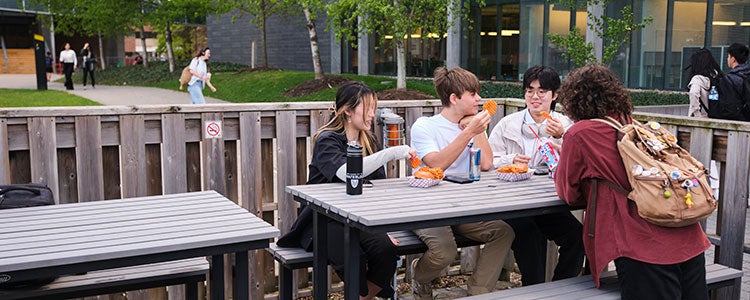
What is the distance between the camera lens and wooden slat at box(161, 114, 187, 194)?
195 inches

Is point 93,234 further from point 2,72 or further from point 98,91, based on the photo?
point 2,72

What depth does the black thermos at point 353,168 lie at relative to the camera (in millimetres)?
4125

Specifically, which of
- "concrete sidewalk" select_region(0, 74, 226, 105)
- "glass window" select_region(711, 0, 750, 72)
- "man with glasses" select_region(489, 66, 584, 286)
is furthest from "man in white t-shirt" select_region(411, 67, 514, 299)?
"concrete sidewalk" select_region(0, 74, 226, 105)

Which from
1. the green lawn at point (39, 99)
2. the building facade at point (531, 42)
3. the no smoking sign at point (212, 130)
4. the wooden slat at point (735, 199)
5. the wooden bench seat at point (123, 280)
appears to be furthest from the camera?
the green lawn at point (39, 99)

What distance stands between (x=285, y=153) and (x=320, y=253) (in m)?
1.26

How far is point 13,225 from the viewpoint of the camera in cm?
356

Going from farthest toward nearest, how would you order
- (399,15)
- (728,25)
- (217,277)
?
1. (728,25)
2. (399,15)
3. (217,277)

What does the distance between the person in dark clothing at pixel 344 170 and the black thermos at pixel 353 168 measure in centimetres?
19

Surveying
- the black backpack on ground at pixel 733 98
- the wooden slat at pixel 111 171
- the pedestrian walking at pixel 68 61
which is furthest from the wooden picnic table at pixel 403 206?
the pedestrian walking at pixel 68 61

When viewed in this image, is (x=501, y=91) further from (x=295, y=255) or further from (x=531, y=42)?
(x=295, y=255)

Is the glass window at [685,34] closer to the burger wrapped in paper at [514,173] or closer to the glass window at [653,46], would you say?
the glass window at [653,46]

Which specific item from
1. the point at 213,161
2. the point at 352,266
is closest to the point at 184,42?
the point at 213,161

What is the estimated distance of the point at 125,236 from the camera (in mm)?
3367

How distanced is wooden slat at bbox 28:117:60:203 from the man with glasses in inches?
110
